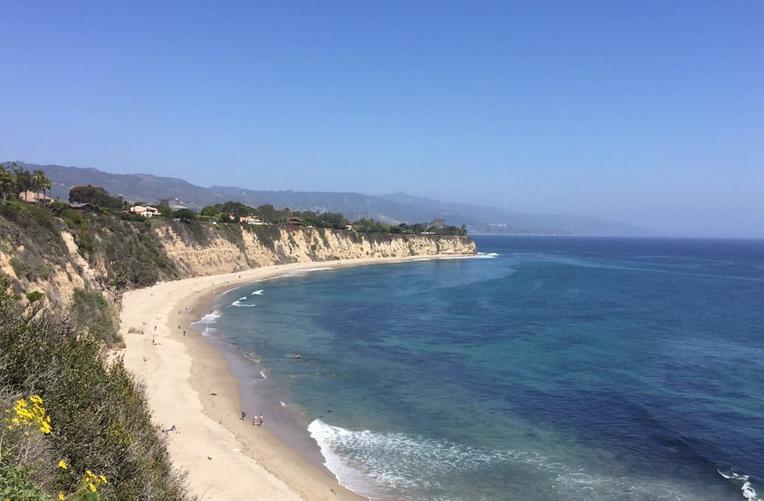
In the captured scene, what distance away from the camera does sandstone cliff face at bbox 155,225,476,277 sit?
90.9m

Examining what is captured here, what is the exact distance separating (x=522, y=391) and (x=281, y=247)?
94.2 m

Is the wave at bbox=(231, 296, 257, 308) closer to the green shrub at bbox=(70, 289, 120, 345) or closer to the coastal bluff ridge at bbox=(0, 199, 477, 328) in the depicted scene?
the coastal bluff ridge at bbox=(0, 199, 477, 328)

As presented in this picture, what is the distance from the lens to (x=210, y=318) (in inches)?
2292

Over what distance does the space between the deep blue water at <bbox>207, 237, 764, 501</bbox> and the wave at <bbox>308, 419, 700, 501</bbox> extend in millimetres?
94

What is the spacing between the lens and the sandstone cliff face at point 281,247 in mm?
90913

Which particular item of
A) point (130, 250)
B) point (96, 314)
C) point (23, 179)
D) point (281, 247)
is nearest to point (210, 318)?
point (96, 314)

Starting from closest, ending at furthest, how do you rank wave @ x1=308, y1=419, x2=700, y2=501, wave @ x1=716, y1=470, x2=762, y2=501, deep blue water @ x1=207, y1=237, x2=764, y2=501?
wave @ x1=716, y1=470, x2=762, y2=501
wave @ x1=308, y1=419, x2=700, y2=501
deep blue water @ x1=207, y1=237, x2=764, y2=501

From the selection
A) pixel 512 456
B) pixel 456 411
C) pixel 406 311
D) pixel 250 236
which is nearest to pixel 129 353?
pixel 456 411

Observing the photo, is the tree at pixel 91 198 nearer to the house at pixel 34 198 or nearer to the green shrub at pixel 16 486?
the house at pixel 34 198

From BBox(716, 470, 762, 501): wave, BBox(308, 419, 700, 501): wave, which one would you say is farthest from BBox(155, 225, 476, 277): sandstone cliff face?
BBox(716, 470, 762, 501): wave

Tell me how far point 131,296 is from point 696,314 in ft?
222

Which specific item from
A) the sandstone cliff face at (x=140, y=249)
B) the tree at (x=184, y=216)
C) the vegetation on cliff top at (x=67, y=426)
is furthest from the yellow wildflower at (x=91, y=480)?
the tree at (x=184, y=216)

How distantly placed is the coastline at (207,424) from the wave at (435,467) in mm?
1341

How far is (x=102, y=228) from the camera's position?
232 ft
